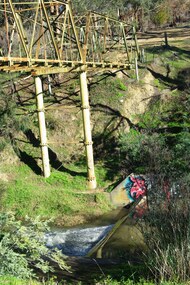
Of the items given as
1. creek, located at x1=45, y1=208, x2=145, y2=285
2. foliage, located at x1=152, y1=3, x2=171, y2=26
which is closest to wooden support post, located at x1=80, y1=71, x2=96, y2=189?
creek, located at x1=45, y1=208, x2=145, y2=285

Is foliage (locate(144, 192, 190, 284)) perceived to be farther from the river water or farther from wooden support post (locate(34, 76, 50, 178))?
wooden support post (locate(34, 76, 50, 178))

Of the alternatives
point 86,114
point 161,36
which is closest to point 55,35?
point 86,114

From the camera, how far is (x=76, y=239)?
1523 centimetres

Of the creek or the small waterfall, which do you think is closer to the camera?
the creek

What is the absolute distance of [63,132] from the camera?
22.5 metres

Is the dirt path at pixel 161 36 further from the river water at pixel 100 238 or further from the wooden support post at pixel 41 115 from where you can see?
the river water at pixel 100 238

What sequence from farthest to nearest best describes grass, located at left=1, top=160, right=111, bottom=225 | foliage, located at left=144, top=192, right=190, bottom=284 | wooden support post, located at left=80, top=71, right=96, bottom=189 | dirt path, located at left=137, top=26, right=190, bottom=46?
dirt path, located at left=137, top=26, right=190, bottom=46 → wooden support post, located at left=80, top=71, right=96, bottom=189 → grass, located at left=1, top=160, right=111, bottom=225 → foliage, located at left=144, top=192, right=190, bottom=284

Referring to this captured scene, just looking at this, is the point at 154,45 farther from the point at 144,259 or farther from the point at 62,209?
the point at 144,259

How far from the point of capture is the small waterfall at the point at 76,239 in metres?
14.3

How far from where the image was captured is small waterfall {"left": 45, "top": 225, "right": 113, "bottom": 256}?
47.0 feet

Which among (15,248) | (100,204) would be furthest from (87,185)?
(15,248)

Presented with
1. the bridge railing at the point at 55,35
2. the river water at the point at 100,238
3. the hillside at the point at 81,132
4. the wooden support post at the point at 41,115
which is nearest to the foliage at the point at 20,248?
the river water at the point at 100,238

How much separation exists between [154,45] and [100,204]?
20.1 meters

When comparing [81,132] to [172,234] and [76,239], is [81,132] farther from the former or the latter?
[172,234]
